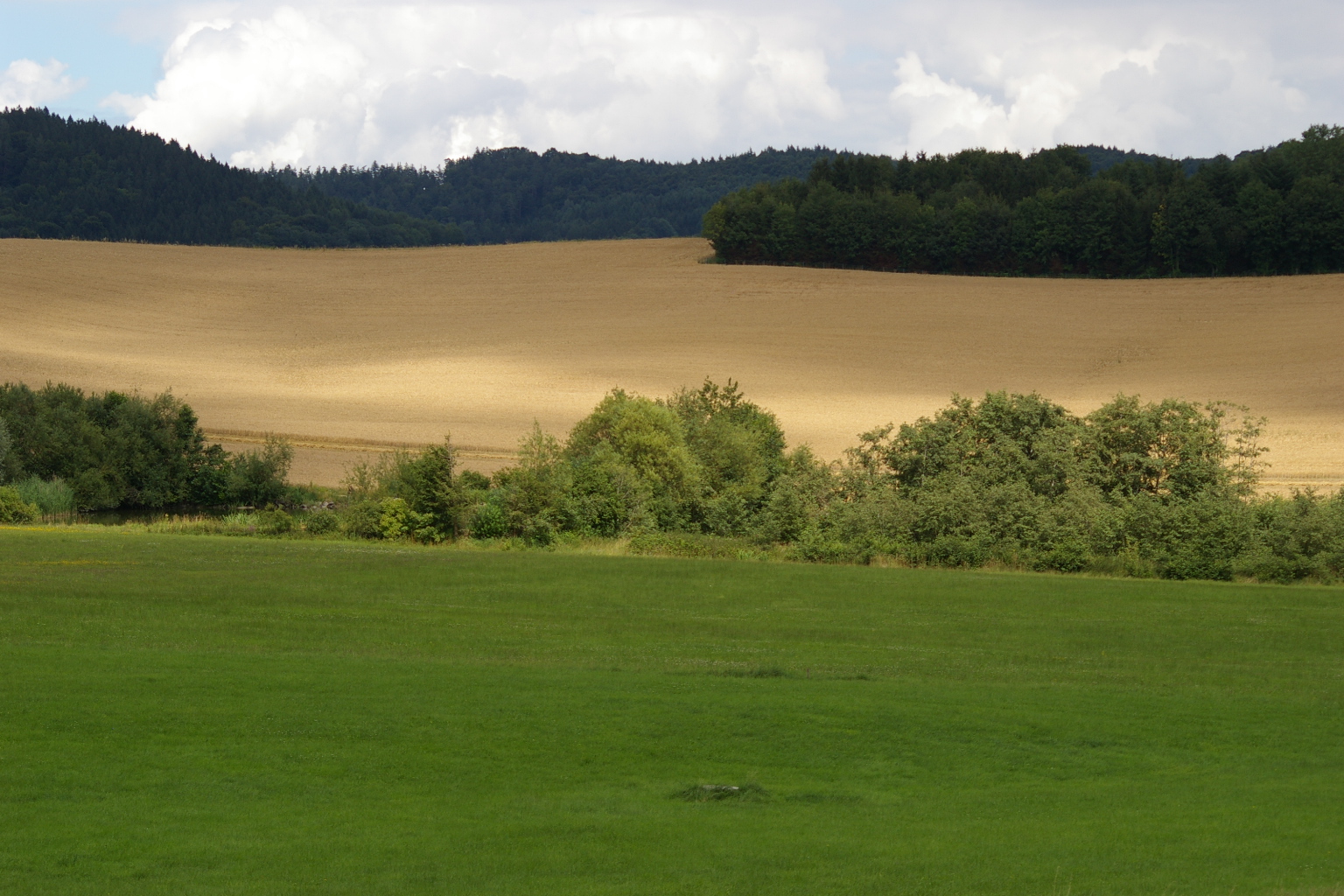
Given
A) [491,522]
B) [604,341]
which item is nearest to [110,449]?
[491,522]

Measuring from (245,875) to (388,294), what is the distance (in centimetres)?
7760

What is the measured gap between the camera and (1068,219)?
88.1m

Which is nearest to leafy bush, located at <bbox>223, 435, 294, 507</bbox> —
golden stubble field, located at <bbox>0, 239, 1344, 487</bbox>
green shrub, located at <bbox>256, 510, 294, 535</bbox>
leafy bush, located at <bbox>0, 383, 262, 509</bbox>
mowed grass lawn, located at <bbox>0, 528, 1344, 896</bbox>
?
leafy bush, located at <bbox>0, 383, 262, 509</bbox>

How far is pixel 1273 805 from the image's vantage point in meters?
10.9

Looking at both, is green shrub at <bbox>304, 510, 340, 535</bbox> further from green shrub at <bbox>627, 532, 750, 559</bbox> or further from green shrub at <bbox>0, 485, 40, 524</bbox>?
green shrub at <bbox>627, 532, 750, 559</bbox>

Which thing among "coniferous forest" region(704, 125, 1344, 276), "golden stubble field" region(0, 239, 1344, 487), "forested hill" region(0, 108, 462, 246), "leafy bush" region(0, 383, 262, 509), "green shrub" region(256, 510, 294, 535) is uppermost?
"forested hill" region(0, 108, 462, 246)

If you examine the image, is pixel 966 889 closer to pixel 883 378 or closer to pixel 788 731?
pixel 788 731

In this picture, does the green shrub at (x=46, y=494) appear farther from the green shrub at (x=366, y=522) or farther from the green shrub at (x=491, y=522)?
the green shrub at (x=491, y=522)

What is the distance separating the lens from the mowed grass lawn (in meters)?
9.24

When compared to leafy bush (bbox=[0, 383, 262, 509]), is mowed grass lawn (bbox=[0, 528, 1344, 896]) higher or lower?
lower

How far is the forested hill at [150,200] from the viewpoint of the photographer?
14525 centimetres

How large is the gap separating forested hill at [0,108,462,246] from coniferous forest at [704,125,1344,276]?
75896 mm

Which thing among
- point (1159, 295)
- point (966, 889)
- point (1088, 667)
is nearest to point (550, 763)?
point (966, 889)

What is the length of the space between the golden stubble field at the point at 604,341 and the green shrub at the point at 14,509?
31.1 ft
